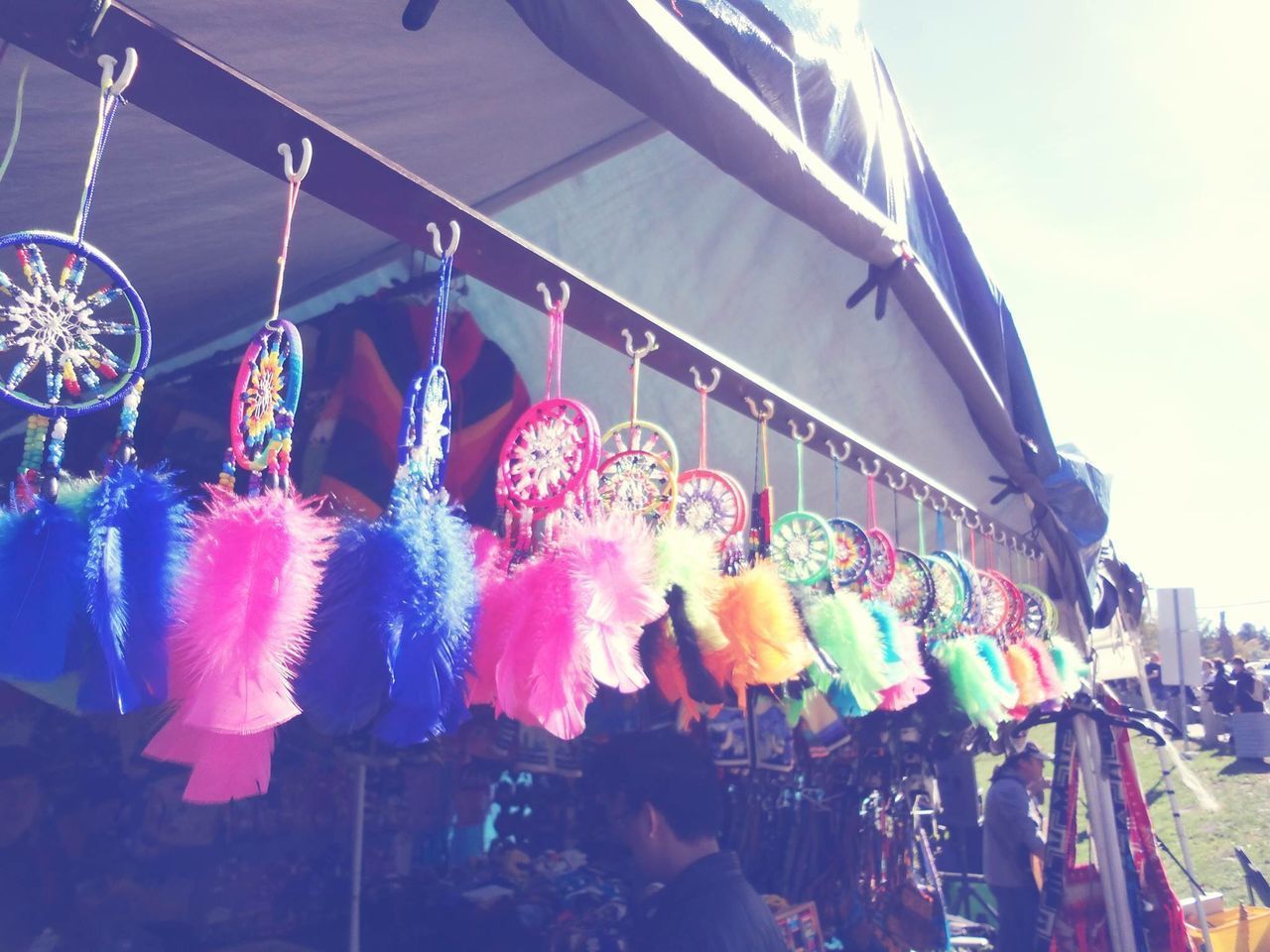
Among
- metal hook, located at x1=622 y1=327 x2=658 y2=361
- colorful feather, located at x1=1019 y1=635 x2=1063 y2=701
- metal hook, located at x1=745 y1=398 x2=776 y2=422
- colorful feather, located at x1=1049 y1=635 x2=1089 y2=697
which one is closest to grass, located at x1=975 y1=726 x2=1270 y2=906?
colorful feather, located at x1=1049 y1=635 x2=1089 y2=697

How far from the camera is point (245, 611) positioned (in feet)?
3.06

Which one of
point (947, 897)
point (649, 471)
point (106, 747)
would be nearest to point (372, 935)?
point (106, 747)

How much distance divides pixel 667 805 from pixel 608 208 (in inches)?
65.5

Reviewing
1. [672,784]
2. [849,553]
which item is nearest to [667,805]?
[672,784]

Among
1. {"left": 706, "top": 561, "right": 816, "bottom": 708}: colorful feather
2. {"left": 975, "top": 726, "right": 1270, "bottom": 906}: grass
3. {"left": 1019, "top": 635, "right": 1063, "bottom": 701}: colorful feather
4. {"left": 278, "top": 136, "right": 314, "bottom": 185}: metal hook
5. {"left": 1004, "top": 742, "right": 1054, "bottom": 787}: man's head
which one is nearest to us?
{"left": 278, "top": 136, "right": 314, "bottom": 185}: metal hook

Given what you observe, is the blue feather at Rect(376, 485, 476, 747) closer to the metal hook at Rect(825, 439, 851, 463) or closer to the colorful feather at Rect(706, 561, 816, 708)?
the colorful feather at Rect(706, 561, 816, 708)

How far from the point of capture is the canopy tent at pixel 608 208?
145cm

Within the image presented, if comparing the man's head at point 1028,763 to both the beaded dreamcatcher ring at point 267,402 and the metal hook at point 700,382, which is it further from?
the beaded dreamcatcher ring at point 267,402

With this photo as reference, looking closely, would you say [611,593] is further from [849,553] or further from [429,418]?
[849,553]

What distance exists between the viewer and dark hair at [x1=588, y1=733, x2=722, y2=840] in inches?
79.1

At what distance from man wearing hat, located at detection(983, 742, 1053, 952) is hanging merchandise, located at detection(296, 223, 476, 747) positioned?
4.17 m

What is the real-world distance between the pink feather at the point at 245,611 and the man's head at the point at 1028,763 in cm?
447

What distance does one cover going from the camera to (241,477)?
275 cm

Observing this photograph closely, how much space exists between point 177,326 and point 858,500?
2685 mm
